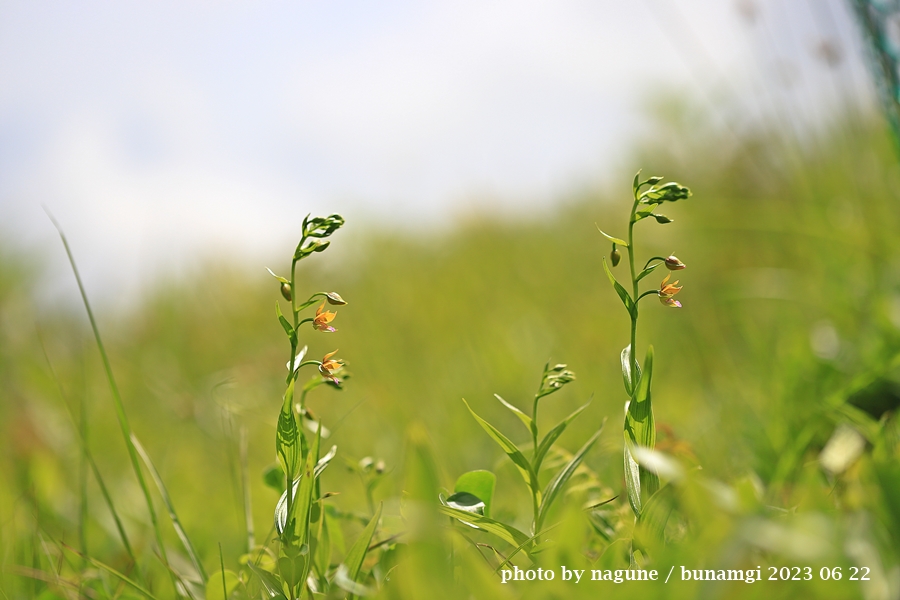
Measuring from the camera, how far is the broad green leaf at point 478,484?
0.50m

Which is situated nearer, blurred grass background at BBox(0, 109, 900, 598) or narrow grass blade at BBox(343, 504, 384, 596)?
narrow grass blade at BBox(343, 504, 384, 596)

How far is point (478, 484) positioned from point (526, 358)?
4.35ft

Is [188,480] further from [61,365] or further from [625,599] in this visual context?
[61,365]

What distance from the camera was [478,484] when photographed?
0.50m

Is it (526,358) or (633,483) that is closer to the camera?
(633,483)

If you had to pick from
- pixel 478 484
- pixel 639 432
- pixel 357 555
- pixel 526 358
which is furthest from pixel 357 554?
pixel 526 358

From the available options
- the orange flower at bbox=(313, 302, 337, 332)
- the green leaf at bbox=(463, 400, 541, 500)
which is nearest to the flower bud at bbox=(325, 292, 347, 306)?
the orange flower at bbox=(313, 302, 337, 332)

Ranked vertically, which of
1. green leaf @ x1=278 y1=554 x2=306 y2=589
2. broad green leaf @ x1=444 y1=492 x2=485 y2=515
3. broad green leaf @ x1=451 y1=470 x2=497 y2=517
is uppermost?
green leaf @ x1=278 y1=554 x2=306 y2=589

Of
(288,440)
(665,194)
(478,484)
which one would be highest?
(665,194)

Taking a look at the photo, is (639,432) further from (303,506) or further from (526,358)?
(526,358)

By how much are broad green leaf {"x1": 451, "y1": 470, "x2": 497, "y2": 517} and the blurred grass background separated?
0.22 ft

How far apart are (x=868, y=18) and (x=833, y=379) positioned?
51 cm

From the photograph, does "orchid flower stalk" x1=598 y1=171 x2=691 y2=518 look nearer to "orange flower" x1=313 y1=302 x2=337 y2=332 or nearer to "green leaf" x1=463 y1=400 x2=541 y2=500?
"green leaf" x1=463 y1=400 x2=541 y2=500

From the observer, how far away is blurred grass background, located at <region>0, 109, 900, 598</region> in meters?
0.78
